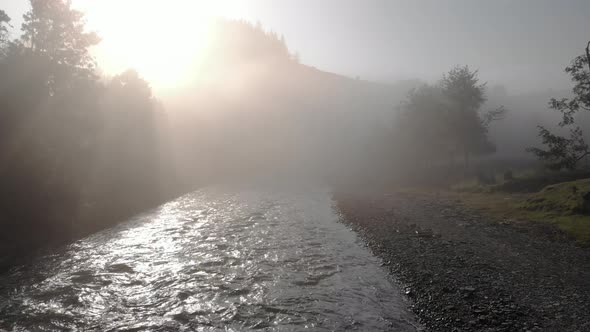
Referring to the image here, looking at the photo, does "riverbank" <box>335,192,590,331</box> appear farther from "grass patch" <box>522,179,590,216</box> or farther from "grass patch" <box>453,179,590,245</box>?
"grass patch" <box>522,179,590,216</box>

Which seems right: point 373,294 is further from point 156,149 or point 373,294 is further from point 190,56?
point 190,56

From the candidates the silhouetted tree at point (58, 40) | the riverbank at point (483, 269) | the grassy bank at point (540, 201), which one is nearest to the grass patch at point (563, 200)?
the grassy bank at point (540, 201)

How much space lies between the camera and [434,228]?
24.9 m

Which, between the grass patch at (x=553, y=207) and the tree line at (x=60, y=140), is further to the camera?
the tree line at (x=60, y=140)

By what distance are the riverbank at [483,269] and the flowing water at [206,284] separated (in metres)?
1.48

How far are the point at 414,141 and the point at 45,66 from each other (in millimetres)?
63968

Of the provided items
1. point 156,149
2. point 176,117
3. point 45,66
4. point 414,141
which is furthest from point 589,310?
point 176,117

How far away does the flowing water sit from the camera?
1262 cm

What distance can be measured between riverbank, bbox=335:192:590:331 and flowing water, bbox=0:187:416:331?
1.48 m

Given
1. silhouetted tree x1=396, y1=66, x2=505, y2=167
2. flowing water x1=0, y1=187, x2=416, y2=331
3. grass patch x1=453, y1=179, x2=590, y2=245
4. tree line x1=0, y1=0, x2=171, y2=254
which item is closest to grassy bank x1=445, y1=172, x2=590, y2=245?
grass patch x1=453, y1=179, x2=590, y2=245

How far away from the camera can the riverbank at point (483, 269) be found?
39.5 feet

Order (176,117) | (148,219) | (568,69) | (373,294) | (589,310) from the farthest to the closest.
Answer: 1. (176,117)
2. (148,219)
3. (568,69)
4. (373,294)
5. (589,310)

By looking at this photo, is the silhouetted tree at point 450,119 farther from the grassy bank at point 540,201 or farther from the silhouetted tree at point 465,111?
the grassy bank at point 540,201

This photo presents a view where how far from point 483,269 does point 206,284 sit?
44.5 ft
